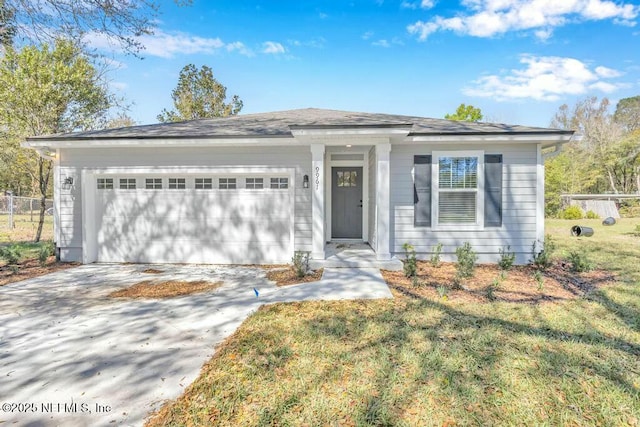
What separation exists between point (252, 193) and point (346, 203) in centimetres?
266

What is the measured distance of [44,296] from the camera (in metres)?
4.66

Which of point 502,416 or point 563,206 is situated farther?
point 563,206

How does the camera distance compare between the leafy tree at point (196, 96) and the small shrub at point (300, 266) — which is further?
the leafy tree at point (196, 96)

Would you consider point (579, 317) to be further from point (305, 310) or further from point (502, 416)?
point (305, 310)

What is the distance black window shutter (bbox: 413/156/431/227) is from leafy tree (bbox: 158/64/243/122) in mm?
14814

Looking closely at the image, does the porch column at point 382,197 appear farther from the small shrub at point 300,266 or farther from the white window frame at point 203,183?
the white window frame at point 203,183

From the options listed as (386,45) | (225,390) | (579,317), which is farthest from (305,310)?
(386,45)

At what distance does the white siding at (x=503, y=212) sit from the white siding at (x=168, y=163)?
1961 mm

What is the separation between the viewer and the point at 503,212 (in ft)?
22.4

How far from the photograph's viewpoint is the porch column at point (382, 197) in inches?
241

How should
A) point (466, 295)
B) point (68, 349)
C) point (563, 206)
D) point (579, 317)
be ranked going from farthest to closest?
point (563, 206) < point (466, 295) < point (579, 317) < point (68, 349)

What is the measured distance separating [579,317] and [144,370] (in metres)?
4.70

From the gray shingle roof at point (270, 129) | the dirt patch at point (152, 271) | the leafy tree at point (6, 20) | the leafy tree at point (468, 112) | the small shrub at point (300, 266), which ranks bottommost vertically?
the dirt patch at point (152, 271)

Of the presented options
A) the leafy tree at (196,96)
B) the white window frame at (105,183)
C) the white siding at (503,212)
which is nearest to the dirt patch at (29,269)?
the white window frame at (105,183)
